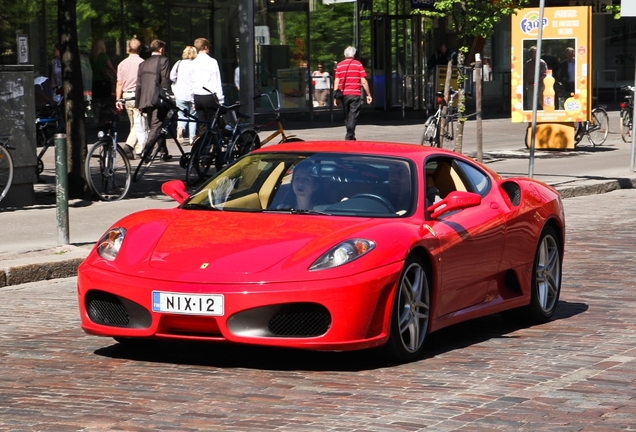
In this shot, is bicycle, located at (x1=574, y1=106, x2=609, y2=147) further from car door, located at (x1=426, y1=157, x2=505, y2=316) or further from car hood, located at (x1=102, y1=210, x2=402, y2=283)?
car hood, located at (x1=102, y1=210, x2=402, y2=283)

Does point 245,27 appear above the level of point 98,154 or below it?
above

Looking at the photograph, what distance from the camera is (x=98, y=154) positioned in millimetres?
15828

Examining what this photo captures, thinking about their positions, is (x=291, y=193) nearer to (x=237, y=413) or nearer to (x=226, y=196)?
(x=226, y=196)

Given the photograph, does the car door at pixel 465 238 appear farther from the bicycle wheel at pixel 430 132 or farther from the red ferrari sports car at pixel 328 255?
the bicycle wheel at pixel 430 132

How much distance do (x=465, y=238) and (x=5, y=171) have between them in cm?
826

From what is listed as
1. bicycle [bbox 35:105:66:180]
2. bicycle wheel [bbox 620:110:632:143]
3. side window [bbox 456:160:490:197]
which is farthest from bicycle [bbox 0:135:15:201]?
bicycle wheel [bbox 620:110:632:143]

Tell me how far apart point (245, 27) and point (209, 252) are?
16.0 metres

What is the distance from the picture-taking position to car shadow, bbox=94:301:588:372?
23.9ft

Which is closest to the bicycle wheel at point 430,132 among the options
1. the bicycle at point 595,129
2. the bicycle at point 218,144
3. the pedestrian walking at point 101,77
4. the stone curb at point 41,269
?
the bicycle at point 218,144

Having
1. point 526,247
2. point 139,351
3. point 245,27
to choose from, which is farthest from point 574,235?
point 245,27

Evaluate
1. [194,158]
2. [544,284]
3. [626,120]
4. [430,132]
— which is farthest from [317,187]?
[626,120]

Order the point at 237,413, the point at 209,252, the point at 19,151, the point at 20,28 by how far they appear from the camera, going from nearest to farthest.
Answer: the point at 237,413 < the point at 209,252 < the point at 19,151 < the point at 20,28

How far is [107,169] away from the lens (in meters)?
16.0

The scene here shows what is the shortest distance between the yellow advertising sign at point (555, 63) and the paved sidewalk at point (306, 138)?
83cm
